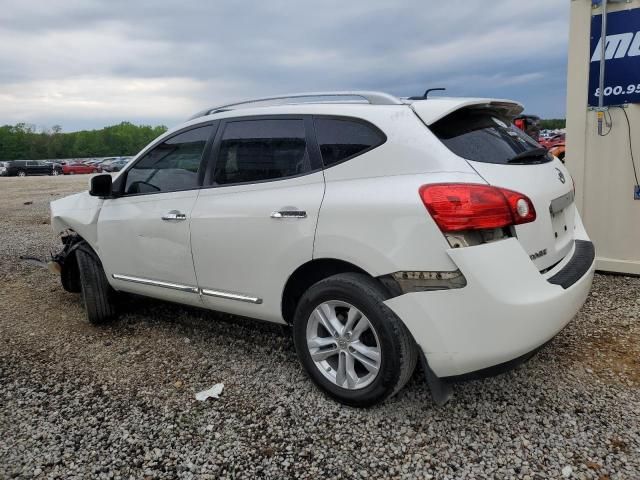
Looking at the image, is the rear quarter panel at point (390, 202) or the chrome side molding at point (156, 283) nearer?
the rear quarter panel at point (390, 202)

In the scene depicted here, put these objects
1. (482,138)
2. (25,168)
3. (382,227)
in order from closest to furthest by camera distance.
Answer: (382,227) → (482,138) → (25,168)

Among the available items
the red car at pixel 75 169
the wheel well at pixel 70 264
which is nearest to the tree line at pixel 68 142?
the red car at pixel 75 169

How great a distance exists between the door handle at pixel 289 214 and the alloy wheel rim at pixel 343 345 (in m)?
0.52

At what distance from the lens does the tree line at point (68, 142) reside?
359 feet

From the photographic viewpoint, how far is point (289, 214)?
2.96 metres

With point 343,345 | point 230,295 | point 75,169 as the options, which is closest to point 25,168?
point 75,169

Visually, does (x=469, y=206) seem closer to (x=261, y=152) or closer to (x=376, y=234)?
(x=376, y=234)

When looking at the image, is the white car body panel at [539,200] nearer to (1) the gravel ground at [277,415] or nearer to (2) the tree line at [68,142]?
(1) the gravel ground at [277,415]

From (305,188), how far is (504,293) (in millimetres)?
1250

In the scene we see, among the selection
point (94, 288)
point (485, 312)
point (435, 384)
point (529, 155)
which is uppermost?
point (529, 155)

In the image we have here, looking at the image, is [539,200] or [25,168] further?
[25,168]

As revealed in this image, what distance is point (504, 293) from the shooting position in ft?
7.82

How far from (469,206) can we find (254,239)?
4.42ft

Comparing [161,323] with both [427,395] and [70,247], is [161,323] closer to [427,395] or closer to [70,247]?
[70,247]
